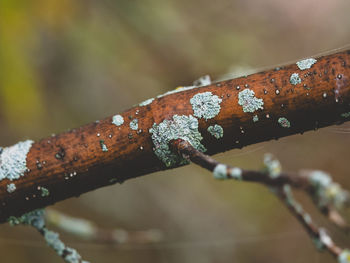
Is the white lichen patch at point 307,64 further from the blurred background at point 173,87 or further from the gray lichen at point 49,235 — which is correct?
the blurred background at point 173,87

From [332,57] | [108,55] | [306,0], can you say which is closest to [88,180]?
[332,57]

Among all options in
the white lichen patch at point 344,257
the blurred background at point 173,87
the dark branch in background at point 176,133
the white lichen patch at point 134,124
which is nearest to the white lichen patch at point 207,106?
the dark branch in background at point 176,133

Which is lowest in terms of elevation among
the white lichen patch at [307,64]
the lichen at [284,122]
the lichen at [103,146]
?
the lichen at [284,122]

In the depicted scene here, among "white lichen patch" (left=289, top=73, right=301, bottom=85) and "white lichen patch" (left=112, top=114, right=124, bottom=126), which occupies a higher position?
"white lichen patch" (left=112, top=114, right=124, bottom=126)

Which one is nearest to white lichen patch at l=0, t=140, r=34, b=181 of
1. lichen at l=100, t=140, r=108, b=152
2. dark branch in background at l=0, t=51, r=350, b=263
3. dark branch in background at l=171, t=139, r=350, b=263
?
dark branch in background at l=0, t=51, r=350, b=263

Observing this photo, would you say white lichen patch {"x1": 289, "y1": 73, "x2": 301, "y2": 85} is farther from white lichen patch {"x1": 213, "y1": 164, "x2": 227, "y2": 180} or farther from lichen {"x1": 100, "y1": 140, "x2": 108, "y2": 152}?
lichen {"x1": 100, "y1": 140, "x2": 108, "y2": 152}

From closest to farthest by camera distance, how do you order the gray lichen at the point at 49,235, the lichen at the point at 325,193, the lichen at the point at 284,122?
the lichen at the point at 284,122 < the gray lichen at the point at 49,235 < the lichen at the point at 325,193

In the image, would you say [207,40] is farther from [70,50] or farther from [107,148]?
[107,148]

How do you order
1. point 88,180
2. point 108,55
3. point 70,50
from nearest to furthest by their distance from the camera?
1. point 88,180
2. point 108,55
3. point 70,50
